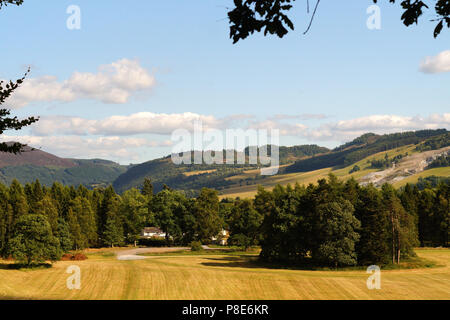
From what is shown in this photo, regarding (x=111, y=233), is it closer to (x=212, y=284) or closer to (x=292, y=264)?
(x=292, y=264)

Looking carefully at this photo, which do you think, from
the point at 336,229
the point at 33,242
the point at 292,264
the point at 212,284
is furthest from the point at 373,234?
the point at 33,242

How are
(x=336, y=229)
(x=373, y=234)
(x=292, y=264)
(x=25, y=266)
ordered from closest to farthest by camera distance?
(x=336, y=229) → (x=25, y=266) → (x=373, y=234) → (x=292, y=264)

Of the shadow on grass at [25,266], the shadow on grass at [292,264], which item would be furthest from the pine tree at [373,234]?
the shadow on grass at [25,266]

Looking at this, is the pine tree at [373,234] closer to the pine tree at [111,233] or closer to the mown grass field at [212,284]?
the mown grass field at [212,284]

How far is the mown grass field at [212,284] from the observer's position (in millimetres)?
47312

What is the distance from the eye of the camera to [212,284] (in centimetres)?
5419

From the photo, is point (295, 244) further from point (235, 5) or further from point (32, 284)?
point (235, 5)

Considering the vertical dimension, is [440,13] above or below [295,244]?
above

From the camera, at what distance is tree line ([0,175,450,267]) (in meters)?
71.4

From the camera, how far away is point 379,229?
7294 cm

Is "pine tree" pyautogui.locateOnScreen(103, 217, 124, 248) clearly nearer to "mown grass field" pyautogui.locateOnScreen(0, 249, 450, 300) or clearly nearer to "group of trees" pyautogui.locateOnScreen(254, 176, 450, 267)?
"mown grass field" pyautogui.locateOnScreen(0, 249, 450, 300)

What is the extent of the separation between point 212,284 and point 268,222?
27.8m
